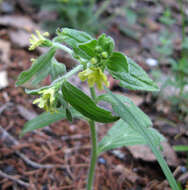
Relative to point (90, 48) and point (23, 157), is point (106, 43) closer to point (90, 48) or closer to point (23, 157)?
point (90, 48)

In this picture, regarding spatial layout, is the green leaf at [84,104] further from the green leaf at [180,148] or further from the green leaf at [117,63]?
the green leaf at [180,148]

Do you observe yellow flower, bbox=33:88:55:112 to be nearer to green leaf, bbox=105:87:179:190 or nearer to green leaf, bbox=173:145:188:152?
green leaf, bbox=105:87:179:190

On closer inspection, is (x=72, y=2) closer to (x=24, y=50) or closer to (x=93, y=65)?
(x=24, y=50)

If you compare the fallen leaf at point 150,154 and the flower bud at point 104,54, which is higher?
the flower bud at point 104,54

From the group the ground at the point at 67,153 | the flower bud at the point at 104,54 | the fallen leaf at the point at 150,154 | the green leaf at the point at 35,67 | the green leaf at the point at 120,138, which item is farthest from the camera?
the fallen leaf at the point at 150,154

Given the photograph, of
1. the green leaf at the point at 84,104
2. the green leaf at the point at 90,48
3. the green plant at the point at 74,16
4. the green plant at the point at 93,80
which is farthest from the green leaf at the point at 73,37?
the green plant at the point at 74,16

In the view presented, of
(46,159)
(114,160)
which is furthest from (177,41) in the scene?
(46,159)
